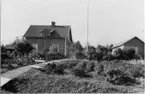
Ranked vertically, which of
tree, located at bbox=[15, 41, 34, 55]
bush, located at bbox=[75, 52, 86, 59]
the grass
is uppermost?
tree, located at bbox=[15, 41, 34, 55]

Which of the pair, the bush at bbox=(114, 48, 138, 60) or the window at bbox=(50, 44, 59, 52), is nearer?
the bush at bbox=(114, 48, 138, 60)

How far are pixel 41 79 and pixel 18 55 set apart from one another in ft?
26.9

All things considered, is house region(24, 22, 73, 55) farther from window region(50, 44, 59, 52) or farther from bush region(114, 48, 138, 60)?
bush region(114, 48, 138, 60)

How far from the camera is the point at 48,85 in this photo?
5.24 m

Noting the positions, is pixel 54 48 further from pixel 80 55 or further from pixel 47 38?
pixel 80 55

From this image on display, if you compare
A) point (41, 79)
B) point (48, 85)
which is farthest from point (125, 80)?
point (41, 79)

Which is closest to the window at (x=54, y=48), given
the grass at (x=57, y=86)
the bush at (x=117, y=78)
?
the grass at (x=57, y=86)

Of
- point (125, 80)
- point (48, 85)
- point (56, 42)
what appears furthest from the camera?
point (56, 42)

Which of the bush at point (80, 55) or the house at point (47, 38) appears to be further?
the house at point (47, 38)

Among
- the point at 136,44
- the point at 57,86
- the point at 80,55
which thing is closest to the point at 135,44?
the point at 136,44

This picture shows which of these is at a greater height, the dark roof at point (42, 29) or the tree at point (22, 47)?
the dark roof at point (42, 29)

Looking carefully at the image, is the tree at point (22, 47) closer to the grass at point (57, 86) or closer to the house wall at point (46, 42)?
the grass at point (57, 86)

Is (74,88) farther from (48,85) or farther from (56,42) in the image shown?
(56,42)

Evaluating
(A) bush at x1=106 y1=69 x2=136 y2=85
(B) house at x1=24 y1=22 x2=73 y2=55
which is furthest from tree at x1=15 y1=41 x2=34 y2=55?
(A) bush at x1=106 y1=69 x2=136 y2=85
